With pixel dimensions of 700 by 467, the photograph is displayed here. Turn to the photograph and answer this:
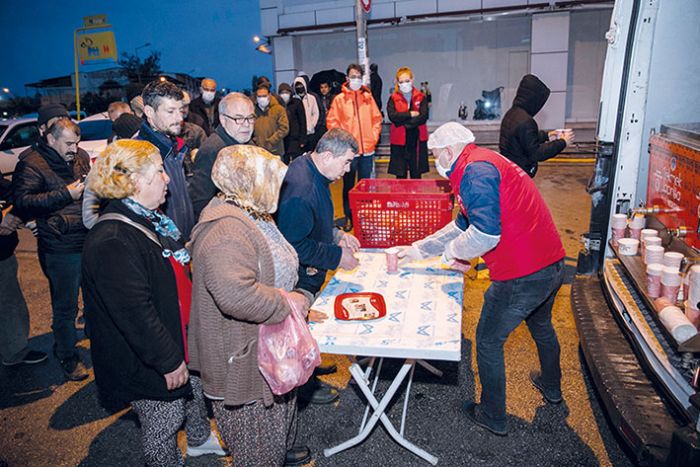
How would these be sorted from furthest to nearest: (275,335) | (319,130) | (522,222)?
(319,130)
(522,222)
(275,335)

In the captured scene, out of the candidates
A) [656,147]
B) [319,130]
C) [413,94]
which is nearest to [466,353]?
[656,147]

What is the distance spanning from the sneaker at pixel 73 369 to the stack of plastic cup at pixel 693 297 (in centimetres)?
444

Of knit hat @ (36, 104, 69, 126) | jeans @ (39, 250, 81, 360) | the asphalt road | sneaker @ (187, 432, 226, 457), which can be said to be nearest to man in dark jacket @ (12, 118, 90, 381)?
jeans @ (39, 250, 81, 360)

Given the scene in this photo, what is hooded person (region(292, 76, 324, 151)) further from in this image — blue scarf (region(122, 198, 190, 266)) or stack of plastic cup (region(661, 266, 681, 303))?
stack of plastic cup (region(661, 266, 681, 303))

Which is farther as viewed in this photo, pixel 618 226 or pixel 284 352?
pixel 618 226

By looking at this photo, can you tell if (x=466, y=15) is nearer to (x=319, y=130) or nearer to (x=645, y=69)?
(x=319, y=130)

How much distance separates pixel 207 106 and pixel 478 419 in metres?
8.28

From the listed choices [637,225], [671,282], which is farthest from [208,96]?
[671,282]

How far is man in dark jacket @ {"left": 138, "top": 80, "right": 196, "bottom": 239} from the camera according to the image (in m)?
3.63

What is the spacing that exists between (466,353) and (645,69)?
257 centimetres

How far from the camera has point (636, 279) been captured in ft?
11.0

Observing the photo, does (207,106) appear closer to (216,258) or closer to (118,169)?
(118,169)

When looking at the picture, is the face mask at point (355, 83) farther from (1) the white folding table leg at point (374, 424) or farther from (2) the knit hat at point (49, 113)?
(1) the white folding table leg at point (374, 424)

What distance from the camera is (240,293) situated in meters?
2.23
